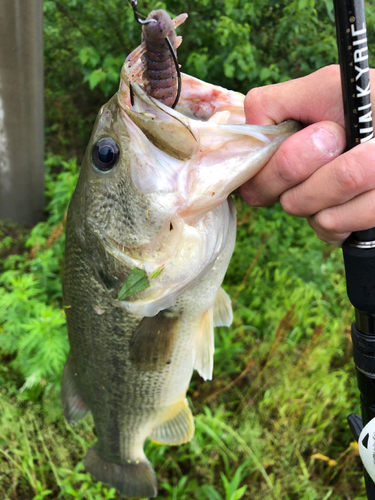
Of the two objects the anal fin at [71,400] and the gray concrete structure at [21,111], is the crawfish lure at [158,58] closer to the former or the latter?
the anal fin at [71,400]

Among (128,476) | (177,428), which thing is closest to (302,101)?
(177,428)

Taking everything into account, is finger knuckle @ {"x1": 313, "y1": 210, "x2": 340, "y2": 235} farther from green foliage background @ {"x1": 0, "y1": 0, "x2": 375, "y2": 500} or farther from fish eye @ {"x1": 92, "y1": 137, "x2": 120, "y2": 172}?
green foliage background @ {"x1": 0, "y1": 0, "x2": 375, "y2": 500}

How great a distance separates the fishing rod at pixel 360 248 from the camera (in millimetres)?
776

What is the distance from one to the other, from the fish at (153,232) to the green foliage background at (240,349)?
2.77 ft

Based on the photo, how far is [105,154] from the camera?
3.53 feet

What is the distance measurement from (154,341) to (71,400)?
0.70 metres

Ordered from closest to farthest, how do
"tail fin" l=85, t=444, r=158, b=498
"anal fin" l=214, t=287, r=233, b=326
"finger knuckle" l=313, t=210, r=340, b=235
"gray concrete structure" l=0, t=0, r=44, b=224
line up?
"finger knuckle" l=313, t=210, r=340, b=235
"anal fin" l=214, t=287, r=233, b=326
"tail fin" l=85, t=444, r=158, b=498
"gray concrete structure" l=0, t=0, r=44, b=224

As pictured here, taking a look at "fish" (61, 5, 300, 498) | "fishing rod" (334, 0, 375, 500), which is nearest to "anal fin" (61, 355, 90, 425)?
"fish" (61, 5, 300, 498)

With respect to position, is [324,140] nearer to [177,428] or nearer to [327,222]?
[327,222]

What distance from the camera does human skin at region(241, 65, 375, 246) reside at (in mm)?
906

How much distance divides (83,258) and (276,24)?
3.19 m

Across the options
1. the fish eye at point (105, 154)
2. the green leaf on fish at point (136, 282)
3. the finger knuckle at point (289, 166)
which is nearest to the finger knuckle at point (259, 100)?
the finger knuckle at point (289, 166)

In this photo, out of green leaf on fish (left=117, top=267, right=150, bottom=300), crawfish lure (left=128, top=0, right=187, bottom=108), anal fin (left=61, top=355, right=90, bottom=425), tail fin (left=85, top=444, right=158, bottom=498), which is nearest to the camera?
crawfish lure (left=128, top=0, right=187, bottom=108)

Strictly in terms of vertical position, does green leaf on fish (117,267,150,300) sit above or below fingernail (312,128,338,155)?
below
